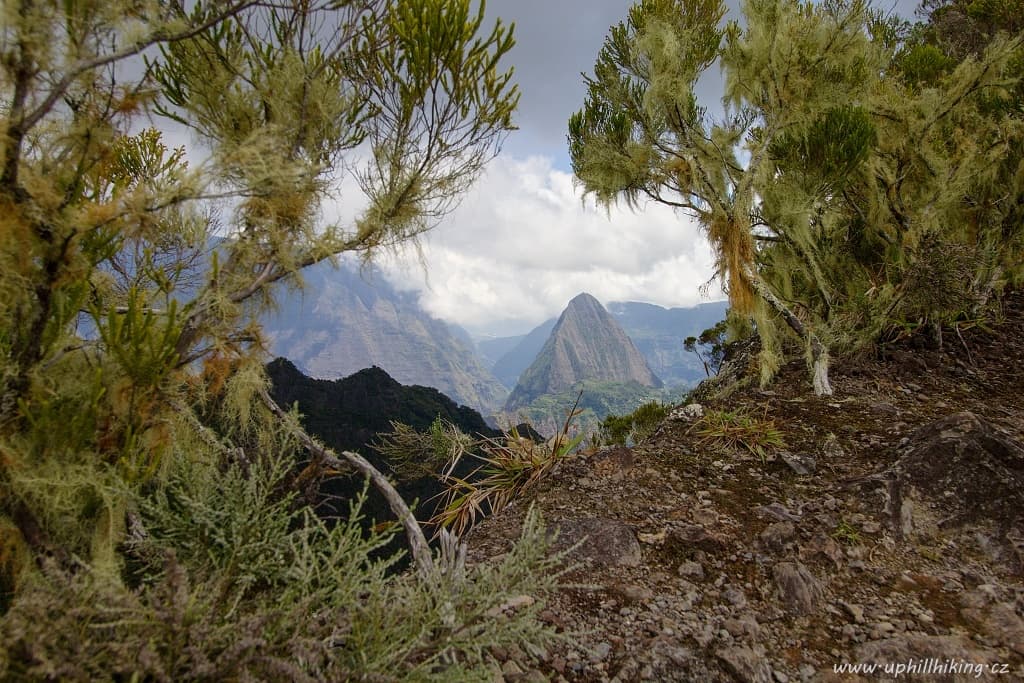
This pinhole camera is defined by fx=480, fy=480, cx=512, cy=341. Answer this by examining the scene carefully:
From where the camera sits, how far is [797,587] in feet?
7.97

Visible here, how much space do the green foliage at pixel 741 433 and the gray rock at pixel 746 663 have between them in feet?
6.63

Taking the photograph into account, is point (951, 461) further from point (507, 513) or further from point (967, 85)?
point (967, 85)

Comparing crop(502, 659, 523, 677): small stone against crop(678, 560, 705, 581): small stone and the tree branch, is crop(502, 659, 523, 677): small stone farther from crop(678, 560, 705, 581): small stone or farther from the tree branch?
crop(678, 560, 705, 581): small stone

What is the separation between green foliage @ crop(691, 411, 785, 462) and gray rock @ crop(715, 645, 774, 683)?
6.63 feet

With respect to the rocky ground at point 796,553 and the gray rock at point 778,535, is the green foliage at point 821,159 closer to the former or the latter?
the rocky ground at point 796,553

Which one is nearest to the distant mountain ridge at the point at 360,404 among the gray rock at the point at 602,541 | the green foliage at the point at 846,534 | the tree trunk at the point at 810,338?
the tree trunk at the point at 810,338

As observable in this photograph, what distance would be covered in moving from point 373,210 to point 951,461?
3944 mm

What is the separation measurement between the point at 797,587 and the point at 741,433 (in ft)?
→ 6.23

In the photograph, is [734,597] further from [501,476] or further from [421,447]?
[421,447]

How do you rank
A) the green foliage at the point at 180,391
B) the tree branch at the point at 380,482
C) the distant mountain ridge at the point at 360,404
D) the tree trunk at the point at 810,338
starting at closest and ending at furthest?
1. the green foliage at the point at 180,391
2. the tree branch at the point at 380,482
3. the tree trunk at the point at 810,338
4. the distant mountain ridge at the point at 360,404

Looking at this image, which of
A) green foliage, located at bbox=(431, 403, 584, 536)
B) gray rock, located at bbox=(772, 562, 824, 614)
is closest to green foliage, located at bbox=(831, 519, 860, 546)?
gray rock, located at bbox=(772, 562, 824, 614)

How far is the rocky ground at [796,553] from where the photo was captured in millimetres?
2064

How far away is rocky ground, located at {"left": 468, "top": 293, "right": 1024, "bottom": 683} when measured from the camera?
6.77 ft

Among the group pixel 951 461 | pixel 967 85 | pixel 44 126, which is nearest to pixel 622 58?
pixel 967 85
